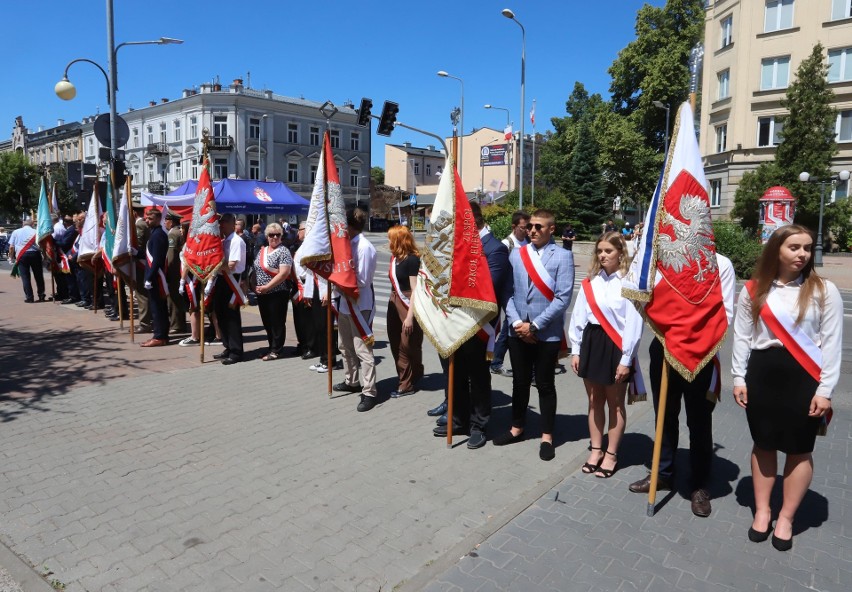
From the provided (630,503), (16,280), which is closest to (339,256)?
(630,503)

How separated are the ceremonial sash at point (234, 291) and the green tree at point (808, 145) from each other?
2958cm

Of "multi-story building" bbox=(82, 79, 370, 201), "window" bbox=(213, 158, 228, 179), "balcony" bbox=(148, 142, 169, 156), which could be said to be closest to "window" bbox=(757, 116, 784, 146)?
"multi-story building" bbox=(82, 79, 370, 201)

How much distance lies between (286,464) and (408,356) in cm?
231

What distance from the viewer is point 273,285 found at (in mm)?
8570

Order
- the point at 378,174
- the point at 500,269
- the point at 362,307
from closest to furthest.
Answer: the point at 500,269
the point at 362,307
the point at 378,174

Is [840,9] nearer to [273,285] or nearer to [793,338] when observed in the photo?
[273,285]

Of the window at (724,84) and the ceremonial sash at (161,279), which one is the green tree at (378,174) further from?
the ceremonial sash at (161,279)

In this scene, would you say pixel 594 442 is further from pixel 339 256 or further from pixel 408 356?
pixel 339 256

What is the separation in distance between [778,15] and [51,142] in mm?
84817

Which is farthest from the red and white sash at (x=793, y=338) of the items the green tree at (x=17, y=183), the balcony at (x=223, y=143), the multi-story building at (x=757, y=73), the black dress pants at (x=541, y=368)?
the green tree at (x=17, y=183)

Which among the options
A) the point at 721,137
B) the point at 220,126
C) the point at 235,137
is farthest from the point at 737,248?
the point at 220,126

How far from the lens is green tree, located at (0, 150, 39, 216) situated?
60.5 meters

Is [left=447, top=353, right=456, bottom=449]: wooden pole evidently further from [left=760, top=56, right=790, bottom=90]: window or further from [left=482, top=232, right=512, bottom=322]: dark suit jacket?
[left=760, top=56, right=790, bottom=90]: window

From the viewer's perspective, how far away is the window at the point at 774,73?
110 feet
